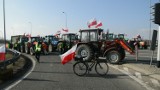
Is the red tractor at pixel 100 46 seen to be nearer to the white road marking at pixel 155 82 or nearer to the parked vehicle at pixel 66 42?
the white road marking at pixel 155 82

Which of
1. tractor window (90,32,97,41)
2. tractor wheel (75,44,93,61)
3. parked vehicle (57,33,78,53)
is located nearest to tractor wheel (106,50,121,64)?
tractor wheel (75,44,93,61)

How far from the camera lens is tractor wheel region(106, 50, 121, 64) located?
20927mm

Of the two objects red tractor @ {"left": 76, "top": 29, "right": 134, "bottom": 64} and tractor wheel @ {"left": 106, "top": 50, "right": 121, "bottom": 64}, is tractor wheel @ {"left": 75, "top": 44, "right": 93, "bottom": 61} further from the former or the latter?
tractor wheel @ {"left": 106, "top": 50, "right": 121, "bottom": 64}

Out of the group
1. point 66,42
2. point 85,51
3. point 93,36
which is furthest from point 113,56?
point 66,42

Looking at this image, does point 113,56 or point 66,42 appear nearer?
point 113,56

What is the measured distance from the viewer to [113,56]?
69.3ft

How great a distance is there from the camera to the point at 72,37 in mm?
34844

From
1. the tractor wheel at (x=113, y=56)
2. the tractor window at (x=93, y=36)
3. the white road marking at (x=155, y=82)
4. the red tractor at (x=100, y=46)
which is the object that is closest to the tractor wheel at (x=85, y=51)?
the red tractor at (x=100, y=46)

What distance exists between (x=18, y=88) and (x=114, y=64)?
34.7 feet

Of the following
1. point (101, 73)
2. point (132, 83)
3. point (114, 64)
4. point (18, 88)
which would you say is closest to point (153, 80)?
point (132, 83)

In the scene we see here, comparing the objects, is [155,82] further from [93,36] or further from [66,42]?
[66,42]

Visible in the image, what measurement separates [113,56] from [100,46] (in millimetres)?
1630

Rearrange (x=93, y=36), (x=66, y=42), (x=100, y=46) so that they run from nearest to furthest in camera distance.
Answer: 1. (x=100, y=46)
2. (x=93, y=36)
3. (x=66, y=42)

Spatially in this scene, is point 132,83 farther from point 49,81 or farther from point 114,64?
point 114,64
